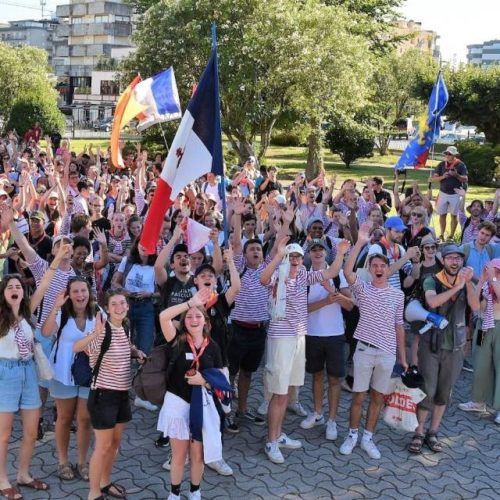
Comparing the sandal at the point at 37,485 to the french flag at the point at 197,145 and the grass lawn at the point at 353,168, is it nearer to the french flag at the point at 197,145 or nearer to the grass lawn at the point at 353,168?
the french flag at the point at 197,145

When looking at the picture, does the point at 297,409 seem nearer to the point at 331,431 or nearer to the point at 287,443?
the point at 331,431

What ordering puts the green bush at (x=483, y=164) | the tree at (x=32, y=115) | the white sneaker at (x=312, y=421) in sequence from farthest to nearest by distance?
1. the tree at (x=32, y=115)
2. the green bush at (x=483, y=164)
3. the white sneaker at (x=312, y=421)

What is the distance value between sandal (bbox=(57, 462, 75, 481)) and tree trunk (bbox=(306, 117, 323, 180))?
64.1 feet

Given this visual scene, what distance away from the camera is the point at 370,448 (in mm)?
6039

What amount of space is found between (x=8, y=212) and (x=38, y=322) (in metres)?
1.01

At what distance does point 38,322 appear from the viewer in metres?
6.07

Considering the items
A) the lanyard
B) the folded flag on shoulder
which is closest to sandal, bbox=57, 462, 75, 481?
the lanyard

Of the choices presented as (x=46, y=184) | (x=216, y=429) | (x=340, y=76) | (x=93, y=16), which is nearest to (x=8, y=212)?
(x=216, y=429)

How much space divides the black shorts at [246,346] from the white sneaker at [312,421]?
0.76 meters

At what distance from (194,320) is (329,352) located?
71.9 inches

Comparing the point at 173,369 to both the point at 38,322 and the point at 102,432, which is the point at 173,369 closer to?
the point at 102,432

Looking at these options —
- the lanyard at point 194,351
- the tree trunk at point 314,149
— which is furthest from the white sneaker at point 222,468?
the tree trunk at point 314,149

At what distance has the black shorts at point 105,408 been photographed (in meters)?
4.76

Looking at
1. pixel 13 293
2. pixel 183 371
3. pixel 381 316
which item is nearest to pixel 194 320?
pixel 183 371
